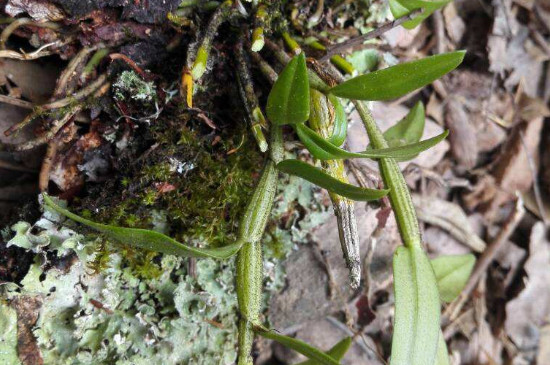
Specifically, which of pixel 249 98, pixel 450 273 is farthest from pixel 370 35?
pixel 450 273

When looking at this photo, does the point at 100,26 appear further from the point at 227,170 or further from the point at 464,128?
the point at 464,128

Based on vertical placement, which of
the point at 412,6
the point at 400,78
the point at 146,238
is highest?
the point at 412,6

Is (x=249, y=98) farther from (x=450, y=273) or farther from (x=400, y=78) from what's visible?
(x=450, y=273)

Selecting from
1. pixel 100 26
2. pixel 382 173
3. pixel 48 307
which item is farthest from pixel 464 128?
pixel 48 307

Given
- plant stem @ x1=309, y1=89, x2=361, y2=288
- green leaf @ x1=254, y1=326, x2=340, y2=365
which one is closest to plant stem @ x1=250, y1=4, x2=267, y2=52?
plant stem @ x1=309, y1=89, x2=361, y2=288

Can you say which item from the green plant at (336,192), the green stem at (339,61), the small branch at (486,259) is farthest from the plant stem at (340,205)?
the small branch at (486,259)
